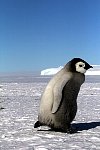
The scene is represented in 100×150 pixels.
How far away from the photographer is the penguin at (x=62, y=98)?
4704 mm

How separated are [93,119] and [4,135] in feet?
7.11

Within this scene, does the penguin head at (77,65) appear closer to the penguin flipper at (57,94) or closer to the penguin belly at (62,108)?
the penguin belly at (62,108)

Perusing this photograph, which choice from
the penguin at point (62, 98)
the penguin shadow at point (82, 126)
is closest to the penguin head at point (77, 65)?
the penguin at point (62, 98)

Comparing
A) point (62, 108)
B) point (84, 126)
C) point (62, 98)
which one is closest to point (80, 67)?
point (62, 98)

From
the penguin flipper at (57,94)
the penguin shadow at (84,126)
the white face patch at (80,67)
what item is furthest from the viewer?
the penguin shadow at (84,126)

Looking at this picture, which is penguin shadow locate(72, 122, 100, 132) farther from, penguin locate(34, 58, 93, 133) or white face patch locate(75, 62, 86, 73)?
white face patch locate(75, 62, 86, 73)

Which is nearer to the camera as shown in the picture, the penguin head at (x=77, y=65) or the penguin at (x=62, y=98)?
the penguin at (x=62, y=98)

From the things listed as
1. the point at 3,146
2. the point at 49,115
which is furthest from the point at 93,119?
the point at 3,146

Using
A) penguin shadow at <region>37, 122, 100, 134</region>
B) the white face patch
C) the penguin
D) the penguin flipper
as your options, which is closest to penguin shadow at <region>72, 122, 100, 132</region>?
penguin shadow at <region>37, 122, 100, 134</region>

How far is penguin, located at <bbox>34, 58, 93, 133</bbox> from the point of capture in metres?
4.70

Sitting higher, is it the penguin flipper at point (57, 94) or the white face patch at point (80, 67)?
the white face patch at point (80, 67)

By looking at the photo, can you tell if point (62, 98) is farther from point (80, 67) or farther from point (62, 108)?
point (80, 67)

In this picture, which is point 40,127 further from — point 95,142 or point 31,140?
point 95,142

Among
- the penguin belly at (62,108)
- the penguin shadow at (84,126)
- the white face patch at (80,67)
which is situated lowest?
the penguin shadow at (84,126)
